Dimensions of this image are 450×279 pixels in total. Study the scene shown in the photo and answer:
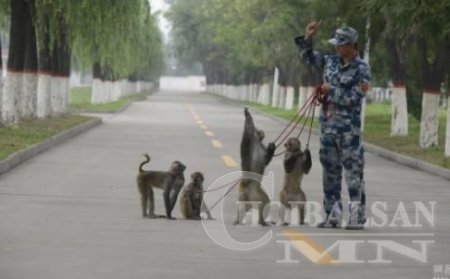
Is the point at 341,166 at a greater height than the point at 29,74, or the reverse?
the point at 29,74

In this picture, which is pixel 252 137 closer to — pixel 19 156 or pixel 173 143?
pixel 19 156

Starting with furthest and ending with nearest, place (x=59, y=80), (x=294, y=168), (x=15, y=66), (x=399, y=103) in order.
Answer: (x=59, y=80)
(x=399, y=103)
(x=15, y=66)
(x=294, y=168)

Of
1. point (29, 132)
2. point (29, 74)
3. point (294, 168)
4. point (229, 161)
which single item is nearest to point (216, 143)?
point (29, 132)

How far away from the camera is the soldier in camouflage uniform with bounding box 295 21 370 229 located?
436 inches

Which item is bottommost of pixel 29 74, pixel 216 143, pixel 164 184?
pixel 216 143

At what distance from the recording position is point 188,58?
11200 centimetres

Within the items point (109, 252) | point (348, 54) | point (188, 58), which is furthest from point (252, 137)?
point (188, 58)

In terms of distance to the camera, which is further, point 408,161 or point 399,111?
point 399,111

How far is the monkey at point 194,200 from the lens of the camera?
1112 cm

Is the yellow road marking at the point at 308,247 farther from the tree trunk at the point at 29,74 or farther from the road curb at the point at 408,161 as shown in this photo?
the tree trunk at the point at 29,74

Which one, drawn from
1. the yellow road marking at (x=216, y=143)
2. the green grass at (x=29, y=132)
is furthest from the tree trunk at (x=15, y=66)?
the yellow road marking at (x=216, y=143)

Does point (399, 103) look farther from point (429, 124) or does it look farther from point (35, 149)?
point (35, 149)

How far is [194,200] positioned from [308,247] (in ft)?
6.12

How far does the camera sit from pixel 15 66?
27.5 metres
